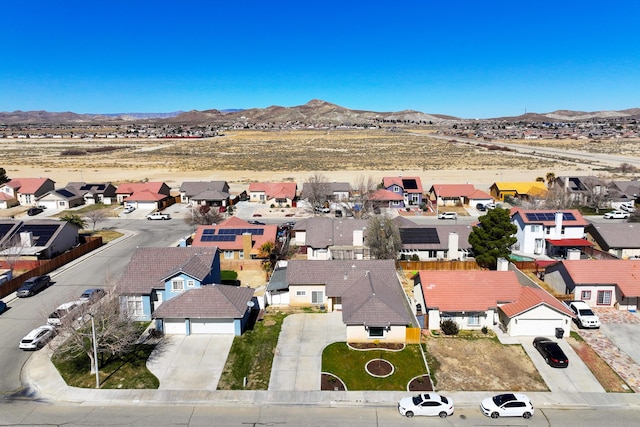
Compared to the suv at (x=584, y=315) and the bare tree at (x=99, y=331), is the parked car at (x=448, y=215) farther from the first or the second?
the bare tree at (x=99, y=331)

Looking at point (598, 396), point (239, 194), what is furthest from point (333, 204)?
point (598, 396)

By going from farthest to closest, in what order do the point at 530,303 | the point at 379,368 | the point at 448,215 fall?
the point at 448,215
the point at 530,303
the point at 379,368

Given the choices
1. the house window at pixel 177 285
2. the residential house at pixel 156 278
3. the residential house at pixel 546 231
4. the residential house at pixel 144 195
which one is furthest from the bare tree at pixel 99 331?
the residential house at pixel 144 195

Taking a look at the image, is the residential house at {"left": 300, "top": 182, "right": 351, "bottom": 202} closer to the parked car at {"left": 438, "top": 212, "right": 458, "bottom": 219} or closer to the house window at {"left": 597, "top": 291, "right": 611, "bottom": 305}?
the parked car at {"left": 438, "top": 212, "right": 458, "bottom": 219}

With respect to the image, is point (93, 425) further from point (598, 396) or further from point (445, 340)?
point (598, 396)

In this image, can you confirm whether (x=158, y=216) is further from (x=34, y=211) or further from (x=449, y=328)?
(x=449, y=328)

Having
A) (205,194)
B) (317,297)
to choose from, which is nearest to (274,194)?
(205,194)
